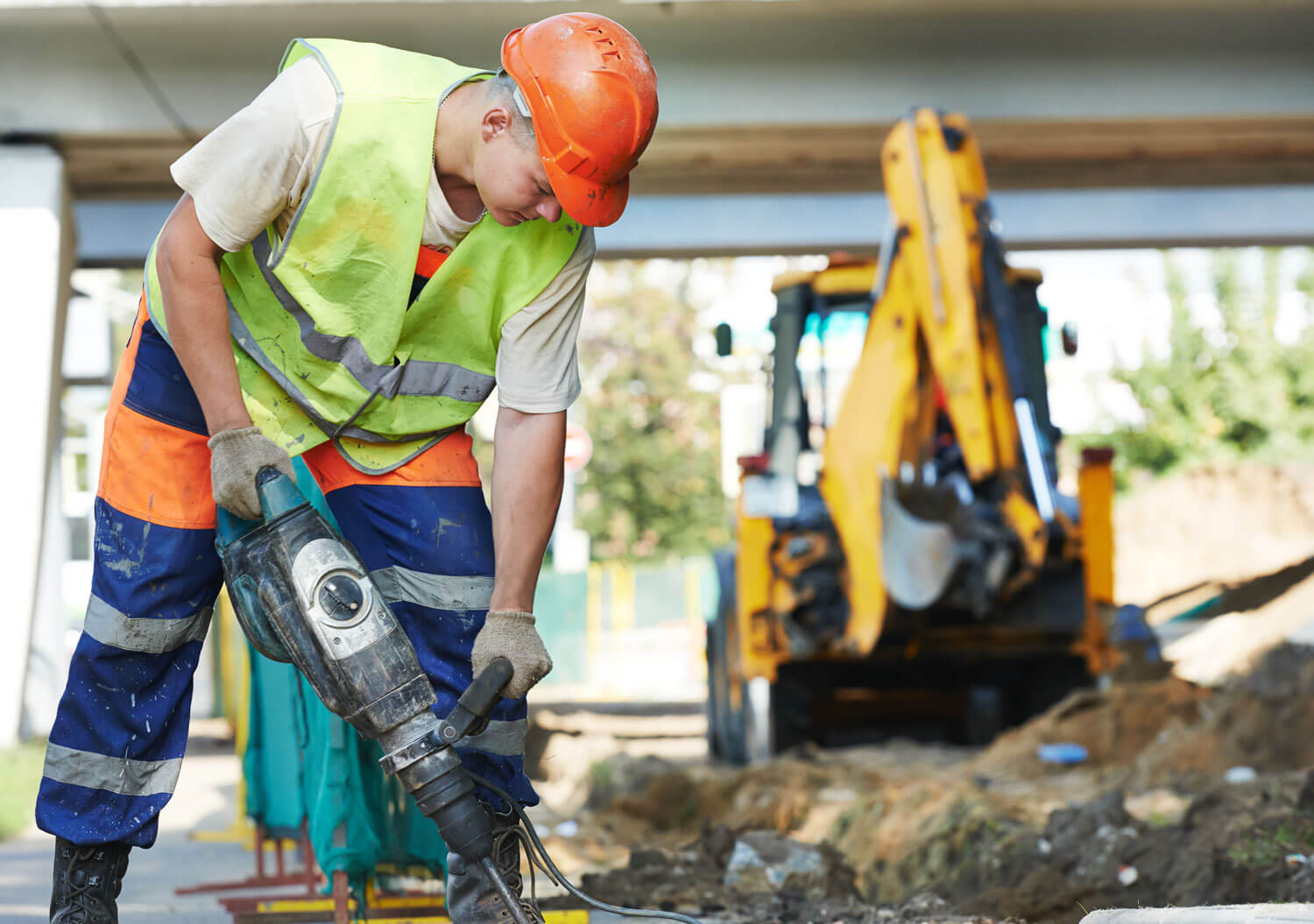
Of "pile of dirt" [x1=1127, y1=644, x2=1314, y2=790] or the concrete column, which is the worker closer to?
"pile of dirt" [x1=1127, y1=644, x2=1314, y2=790]

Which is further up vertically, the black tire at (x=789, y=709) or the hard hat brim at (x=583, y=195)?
the hard hat brim at (x=583, y=195)

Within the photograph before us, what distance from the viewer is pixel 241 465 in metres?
2.61

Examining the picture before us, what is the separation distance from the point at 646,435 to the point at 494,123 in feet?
77.1

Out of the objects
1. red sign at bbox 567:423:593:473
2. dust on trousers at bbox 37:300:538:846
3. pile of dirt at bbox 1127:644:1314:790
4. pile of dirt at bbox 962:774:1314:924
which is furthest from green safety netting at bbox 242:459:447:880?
red sign at bbox 567:423:593:473

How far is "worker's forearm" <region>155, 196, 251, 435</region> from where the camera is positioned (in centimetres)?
262

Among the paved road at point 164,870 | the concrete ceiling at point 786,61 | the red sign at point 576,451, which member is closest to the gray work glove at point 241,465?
the paved road at point 164,870

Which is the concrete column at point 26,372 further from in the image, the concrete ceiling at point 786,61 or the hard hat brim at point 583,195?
the hard hat brim at point 583,195

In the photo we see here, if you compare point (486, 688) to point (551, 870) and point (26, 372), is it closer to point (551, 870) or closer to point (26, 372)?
point (551, 870)

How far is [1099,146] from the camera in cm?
1112

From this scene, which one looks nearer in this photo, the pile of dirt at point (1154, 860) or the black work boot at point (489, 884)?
the black work boot at point (489, 884)

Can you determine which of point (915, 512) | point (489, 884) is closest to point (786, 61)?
point (915, 512)

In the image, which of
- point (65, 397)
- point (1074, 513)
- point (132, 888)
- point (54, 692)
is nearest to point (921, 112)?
point (1074, 513)

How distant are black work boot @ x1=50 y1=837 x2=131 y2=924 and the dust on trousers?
0.06 metres

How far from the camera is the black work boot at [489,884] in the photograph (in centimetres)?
265
